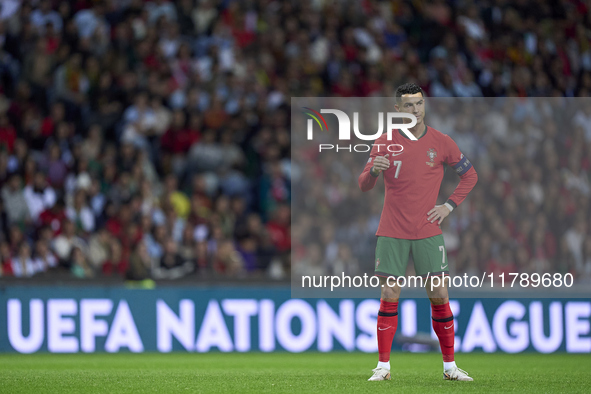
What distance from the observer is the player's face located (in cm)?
655

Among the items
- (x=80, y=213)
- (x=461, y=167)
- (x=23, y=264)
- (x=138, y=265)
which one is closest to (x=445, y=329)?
(x=461, y=167)

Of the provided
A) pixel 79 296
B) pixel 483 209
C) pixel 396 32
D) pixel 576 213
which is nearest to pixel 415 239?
pixel 483 209

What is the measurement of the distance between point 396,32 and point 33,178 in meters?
7.04

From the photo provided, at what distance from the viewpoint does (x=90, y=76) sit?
13.6m

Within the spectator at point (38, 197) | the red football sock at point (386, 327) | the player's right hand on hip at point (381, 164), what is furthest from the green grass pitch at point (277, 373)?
the spectator at point (38, 197)

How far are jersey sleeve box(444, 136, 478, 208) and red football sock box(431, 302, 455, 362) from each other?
32.3 inches

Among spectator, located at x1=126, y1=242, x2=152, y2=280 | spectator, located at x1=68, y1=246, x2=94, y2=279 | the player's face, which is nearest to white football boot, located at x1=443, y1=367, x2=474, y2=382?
the player's face

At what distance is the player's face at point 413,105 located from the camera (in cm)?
655

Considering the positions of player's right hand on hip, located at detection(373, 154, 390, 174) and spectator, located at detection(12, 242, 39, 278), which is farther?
spectator, located at detection(12, 242, 39, 278)

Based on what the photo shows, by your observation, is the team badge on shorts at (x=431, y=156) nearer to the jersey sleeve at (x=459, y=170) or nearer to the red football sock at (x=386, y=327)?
the jersey sleeve at (x=459, y=170)

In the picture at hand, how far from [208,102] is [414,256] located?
304 inches

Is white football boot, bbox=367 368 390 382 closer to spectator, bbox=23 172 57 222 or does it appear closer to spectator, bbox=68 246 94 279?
spectator, bbox=68 246 94 279

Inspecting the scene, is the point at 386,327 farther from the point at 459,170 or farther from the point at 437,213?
the point at 459,170

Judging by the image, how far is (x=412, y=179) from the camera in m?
6.68
